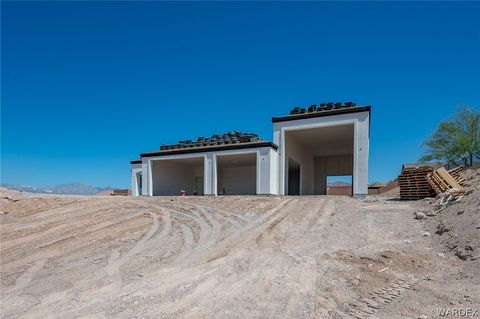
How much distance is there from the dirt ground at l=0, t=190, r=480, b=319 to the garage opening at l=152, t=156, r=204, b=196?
17302 mm

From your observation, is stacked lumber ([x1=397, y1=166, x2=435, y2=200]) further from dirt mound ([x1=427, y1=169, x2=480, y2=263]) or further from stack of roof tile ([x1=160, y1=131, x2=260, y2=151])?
stack of roof tile ([x1=160, y1=131, x2=260, y2=151])

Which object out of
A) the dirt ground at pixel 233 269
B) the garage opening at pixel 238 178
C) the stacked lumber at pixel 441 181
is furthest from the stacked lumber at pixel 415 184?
the garage opening at pixel 238 178

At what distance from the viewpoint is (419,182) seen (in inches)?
603

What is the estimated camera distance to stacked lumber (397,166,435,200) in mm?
14995

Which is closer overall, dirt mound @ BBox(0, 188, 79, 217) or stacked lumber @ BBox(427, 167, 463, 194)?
dirt mound @ BBox(0, 188, 79, 217)

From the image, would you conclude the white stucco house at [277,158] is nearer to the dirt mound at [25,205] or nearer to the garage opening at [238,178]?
the garage opening at [238,178]

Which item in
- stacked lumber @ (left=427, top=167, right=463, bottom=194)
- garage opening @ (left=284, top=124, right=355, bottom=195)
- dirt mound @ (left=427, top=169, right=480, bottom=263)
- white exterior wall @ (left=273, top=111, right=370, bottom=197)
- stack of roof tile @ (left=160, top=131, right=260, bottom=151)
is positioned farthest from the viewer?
stack of roof tile @ (left=160, top=131, right=260, bottom=151)

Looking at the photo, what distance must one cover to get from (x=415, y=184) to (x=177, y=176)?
2349cm

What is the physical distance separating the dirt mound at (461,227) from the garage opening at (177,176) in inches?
784

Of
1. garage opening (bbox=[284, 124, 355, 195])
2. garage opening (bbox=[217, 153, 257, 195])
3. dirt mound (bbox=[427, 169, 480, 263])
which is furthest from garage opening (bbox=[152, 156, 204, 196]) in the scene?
dirt mound (bbox=[427, 169, 480, 263])

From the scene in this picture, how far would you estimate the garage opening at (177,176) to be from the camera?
2895cm

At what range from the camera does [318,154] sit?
33406 millimetres

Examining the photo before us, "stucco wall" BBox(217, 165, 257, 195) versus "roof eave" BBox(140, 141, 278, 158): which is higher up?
"roof eave" BBox(140, 141, 278, 158)

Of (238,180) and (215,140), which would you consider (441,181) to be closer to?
(215,140)
